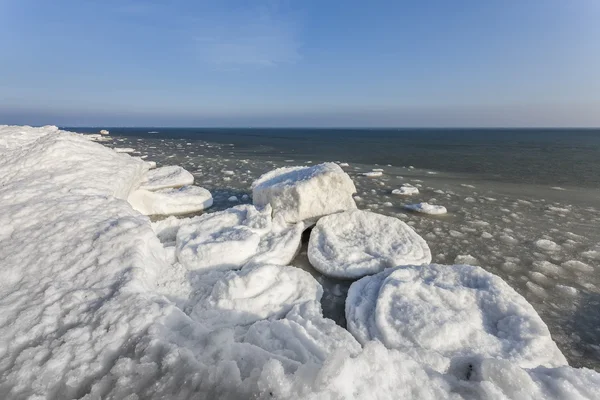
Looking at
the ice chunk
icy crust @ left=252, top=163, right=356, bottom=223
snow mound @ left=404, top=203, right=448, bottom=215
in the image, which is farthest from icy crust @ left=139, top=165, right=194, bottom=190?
the ice chunk

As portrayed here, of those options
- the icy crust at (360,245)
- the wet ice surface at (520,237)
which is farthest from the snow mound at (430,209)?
the icy crust at (360,245)

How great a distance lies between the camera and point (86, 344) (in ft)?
6.09

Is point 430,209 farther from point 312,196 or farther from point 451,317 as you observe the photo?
point 451,317

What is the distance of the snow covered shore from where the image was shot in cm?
144

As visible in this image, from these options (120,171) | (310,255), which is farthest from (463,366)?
(120,171)

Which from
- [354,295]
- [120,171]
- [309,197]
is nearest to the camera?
[354,295]

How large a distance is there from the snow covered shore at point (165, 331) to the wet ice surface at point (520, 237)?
2.11 ft

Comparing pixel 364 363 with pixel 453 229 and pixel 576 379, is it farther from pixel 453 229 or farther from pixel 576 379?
pixel 453 229

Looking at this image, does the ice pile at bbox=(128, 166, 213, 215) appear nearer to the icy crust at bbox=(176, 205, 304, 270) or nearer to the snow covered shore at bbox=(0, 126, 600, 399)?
the icy crust at bbox=(176, 205, 304, 270)

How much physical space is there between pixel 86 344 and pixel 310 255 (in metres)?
3.09

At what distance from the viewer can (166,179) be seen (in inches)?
388

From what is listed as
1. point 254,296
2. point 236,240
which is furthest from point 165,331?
point 236,240

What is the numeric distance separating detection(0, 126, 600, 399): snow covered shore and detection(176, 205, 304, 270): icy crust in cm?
6

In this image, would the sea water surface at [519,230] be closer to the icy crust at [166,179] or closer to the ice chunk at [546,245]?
the ice chunk at [546,245]
